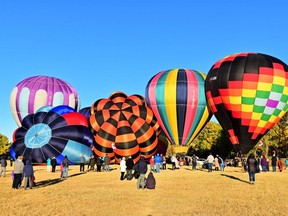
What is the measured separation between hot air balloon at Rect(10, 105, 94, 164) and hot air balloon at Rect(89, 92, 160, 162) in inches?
43.8

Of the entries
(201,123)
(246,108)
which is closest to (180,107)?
(201,123)

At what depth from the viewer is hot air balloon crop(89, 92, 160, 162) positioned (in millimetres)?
32500

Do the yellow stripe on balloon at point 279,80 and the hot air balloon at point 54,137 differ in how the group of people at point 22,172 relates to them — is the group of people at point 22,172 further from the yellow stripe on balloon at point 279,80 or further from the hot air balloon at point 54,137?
the yellow stripe on balloon at point 279,80

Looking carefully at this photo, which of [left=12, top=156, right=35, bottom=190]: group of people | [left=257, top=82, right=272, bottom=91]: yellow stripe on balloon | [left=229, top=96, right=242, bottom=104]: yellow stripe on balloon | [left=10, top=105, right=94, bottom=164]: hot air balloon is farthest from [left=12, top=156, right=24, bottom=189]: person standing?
[left=257, top=82, right=272, bottom=91]: yellow stripe on balloon

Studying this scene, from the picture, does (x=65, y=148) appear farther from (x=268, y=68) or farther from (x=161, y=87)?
(x=268, y=68)

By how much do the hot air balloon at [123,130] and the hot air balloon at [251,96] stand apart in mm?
6899

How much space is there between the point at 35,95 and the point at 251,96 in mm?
26106

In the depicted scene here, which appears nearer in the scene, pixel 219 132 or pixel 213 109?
pixel 213 109

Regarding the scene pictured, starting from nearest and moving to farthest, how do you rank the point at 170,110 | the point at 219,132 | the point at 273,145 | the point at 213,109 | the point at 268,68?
the point at 268,68
the point at 213,109
the point at 170,110
the point at 273,145
the point at 219,132

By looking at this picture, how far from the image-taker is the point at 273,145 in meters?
56.0

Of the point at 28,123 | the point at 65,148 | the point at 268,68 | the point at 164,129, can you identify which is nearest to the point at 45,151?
the point at 65,148

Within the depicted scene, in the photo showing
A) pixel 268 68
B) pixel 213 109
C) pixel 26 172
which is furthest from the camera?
pixel 213 109

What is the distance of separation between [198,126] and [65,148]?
560 inches

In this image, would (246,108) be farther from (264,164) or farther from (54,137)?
(54,137)
